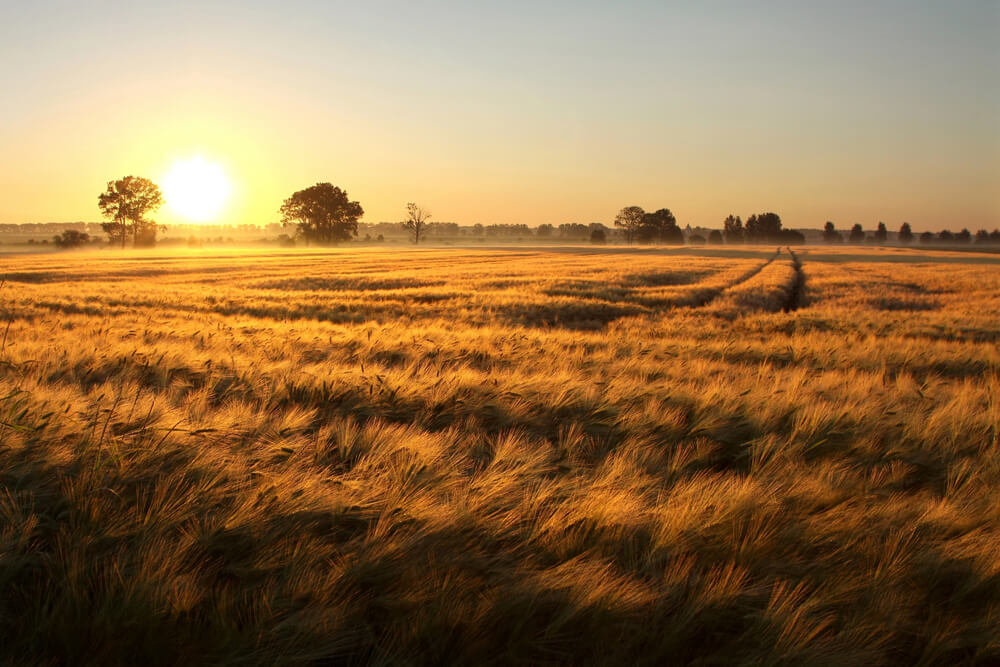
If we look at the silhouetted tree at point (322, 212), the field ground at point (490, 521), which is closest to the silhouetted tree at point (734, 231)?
the silhouetted tree at point (322, 212)

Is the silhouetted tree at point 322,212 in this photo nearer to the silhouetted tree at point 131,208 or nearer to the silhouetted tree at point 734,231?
the silhouetted tree at point 131,208

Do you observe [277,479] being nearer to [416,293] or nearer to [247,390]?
[247,390]

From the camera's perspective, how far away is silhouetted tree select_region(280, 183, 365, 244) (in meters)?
110

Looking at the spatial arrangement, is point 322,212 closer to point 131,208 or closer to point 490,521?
point 131,208

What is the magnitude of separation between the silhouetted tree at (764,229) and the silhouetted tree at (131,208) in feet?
572

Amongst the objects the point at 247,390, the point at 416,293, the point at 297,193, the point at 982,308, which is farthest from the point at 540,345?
the point at 297,193

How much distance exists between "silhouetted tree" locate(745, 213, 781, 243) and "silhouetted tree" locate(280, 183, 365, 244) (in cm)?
13792

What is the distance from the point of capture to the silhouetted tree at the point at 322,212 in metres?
110

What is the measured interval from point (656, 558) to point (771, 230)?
208 metres

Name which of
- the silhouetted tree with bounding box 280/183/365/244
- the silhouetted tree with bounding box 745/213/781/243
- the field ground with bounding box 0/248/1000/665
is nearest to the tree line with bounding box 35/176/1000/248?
the silhouetted tree with bounding box 280/183/365/244

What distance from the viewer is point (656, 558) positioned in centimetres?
210

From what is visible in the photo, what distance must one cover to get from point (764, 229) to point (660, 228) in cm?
4973

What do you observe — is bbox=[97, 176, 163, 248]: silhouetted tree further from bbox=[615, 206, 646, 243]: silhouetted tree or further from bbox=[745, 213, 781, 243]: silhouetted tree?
bbox=[745, 213, 781, 243]: silhouetted tree

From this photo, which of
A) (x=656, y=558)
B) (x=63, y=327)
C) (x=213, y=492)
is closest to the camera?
(x=656, y=558)
